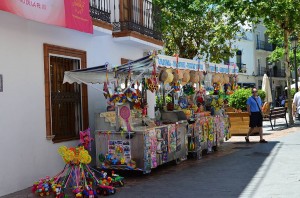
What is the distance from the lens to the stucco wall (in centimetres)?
764

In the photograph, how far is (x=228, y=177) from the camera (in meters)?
8.46

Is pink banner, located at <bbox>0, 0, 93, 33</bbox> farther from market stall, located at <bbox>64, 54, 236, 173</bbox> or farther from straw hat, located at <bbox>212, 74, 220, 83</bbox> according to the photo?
straw hat, located at <bbox>212, 74, 220, 83</bbox>

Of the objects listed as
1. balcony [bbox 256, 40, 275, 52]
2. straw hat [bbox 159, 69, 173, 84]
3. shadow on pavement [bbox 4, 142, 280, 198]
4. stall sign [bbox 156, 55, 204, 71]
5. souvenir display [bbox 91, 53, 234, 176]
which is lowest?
shadow on pavement [bbox 4, 142, 280, 198]

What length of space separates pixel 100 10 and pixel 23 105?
3360mm

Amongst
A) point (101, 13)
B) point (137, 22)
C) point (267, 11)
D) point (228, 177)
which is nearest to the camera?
point (228, 177)

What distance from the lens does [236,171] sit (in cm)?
911

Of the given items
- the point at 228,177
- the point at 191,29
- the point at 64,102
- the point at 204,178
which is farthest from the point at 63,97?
the point at 191,29

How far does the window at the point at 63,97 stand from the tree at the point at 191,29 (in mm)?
12112

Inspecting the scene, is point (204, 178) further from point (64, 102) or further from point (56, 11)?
point (56, 11)

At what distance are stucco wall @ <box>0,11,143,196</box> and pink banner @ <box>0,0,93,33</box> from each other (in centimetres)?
56

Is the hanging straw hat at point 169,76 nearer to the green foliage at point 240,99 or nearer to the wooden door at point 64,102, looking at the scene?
the wooden door at point 64,102

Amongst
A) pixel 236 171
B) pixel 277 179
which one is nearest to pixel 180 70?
pixel 236 171

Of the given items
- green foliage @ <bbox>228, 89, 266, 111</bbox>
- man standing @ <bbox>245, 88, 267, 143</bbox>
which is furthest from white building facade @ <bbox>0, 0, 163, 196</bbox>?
green foliage @ <bbox>228, 89, 266, 111</bbox>

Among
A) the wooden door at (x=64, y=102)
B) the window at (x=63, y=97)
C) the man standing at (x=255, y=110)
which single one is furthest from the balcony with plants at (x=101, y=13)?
the man standing at (x=255, y=110)
